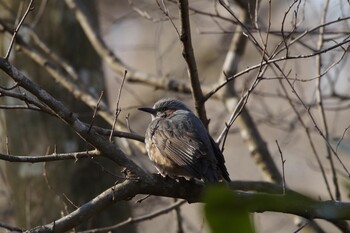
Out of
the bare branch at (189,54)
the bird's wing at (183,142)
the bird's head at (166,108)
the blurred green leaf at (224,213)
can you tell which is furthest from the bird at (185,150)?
the blurred green leaf at (224,213)

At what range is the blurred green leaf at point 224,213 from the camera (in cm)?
95

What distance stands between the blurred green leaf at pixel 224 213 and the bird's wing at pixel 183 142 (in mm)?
3024

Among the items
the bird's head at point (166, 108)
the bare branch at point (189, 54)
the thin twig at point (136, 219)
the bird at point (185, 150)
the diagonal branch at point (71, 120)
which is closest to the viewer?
the diagonal branch at point (71, 120)

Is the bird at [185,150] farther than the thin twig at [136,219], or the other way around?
the thin twig at [136,219]

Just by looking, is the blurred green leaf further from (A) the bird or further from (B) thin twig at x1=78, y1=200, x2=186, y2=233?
(B) thin twig at x1=78, y1=200, x2=186, y2=233

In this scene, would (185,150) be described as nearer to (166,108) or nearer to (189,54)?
(189,54)

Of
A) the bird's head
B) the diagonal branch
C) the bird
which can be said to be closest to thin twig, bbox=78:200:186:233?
the bird

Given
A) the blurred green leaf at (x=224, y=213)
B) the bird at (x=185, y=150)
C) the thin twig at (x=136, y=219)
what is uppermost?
the bird at (x=185, y=150)

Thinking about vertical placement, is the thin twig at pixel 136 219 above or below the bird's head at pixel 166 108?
below

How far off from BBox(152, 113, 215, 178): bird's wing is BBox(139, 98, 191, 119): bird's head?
38cm

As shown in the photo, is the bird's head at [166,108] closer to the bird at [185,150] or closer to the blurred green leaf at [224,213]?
the bird at [185,150]

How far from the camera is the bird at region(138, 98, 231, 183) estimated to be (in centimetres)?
409

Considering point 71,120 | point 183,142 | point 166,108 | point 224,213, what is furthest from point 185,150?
point 224,213

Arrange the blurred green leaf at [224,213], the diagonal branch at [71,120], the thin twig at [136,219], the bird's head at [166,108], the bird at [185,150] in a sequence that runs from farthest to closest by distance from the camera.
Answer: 1. the bird's head at [166,108]
2. the thin twig at [136,219]
3. the bird at [185,150]
4. the diagonal branch at [71,120]
5. the blurred green leaf at [224,213]
